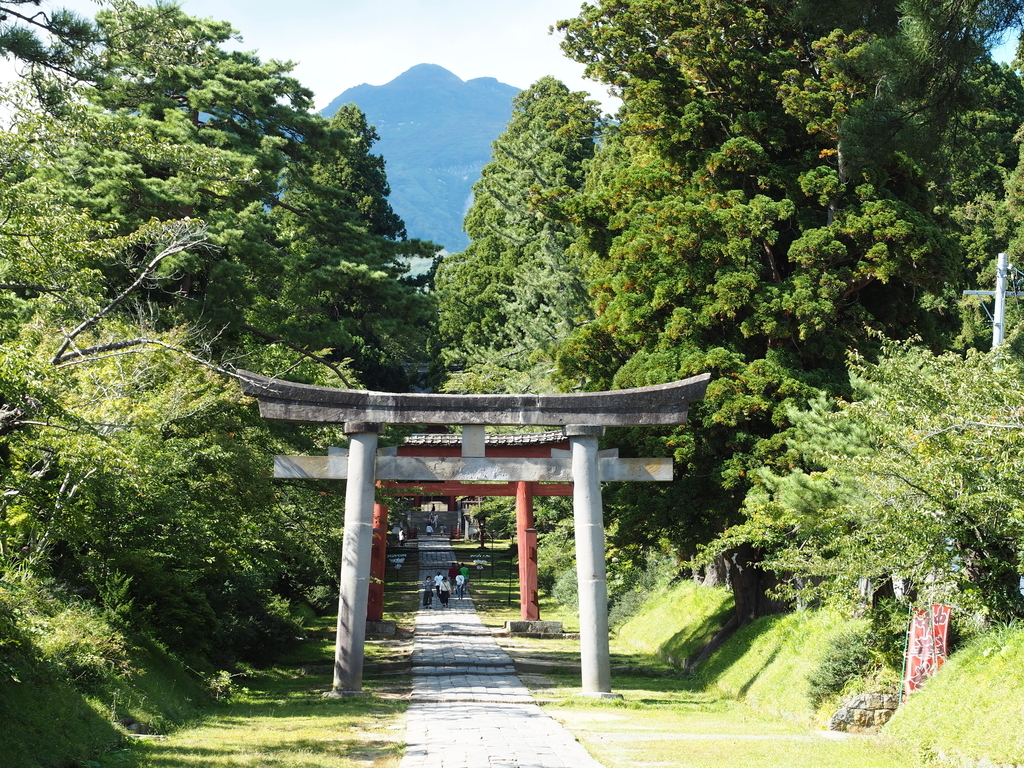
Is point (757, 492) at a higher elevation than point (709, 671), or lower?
higher

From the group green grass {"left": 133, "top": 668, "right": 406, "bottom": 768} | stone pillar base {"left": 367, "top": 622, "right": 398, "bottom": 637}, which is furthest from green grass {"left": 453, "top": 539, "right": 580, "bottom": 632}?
green grass {"left": 133, "top": 668, "right": 406, "bottom": 768}

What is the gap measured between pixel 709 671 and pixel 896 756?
25.5 feet

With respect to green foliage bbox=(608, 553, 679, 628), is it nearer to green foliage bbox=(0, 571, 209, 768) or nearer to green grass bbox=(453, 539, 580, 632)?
green grass bbox=(453, 539, 580, 632)

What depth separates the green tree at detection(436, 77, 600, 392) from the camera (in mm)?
30934

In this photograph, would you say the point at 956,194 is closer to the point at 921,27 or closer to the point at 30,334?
the point at 921,27

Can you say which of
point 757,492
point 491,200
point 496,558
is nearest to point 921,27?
point 757,492

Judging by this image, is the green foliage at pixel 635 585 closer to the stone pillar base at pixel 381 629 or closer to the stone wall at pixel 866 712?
the stone pillar base at pixel 381 629

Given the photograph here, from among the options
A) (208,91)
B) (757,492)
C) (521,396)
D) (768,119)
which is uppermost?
(208,91)

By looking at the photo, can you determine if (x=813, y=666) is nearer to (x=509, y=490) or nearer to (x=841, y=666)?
(x=841, y=666)

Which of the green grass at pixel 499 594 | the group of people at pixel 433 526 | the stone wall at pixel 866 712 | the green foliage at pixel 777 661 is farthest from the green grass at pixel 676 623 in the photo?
the group of people at pixel 433 526

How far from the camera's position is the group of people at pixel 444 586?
32688 mm

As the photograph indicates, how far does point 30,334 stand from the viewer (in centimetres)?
1427

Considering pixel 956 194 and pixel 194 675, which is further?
pixel 956 194

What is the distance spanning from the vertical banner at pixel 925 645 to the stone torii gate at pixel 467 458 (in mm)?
5173
